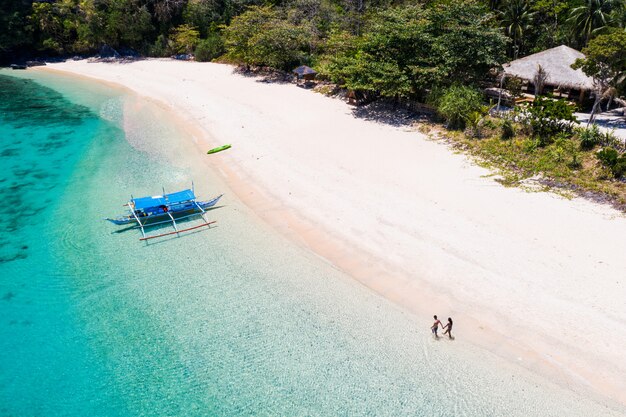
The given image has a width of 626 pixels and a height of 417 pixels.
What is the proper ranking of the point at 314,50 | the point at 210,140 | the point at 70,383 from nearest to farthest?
the point at 70,383 < the point at 210,140 < the point at 314,50

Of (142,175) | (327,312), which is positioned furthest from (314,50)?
(327,312)

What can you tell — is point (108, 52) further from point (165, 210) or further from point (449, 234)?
point (449, 234)

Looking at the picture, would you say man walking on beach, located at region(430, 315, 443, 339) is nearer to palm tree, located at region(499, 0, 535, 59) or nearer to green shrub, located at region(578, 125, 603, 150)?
green shrub, located at region(578, 125, 603, 150)

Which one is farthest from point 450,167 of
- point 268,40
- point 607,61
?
point 268,40

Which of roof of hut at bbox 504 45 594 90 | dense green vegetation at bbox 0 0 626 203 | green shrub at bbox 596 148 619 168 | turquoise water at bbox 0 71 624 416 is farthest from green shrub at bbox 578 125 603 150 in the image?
turquoise water at bbox 0 71 624 416

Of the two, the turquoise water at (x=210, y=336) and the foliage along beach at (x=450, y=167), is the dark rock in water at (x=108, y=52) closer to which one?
the foliage along beach at (x=450, y=167)

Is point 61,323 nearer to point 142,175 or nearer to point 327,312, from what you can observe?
point 327,312
